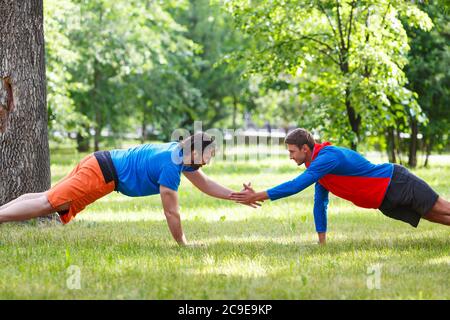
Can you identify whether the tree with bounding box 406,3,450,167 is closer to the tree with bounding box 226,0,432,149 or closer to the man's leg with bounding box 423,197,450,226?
the tree with bounding box 226,0,432,149

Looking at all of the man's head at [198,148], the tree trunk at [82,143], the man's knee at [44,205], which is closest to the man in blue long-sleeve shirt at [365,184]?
the man's head at [198,148]

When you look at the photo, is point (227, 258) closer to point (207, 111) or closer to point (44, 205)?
point (44, 205)

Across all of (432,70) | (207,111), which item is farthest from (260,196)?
(207,111)

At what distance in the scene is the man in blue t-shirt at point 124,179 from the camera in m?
7.68

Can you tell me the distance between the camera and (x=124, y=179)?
7859 millimetres

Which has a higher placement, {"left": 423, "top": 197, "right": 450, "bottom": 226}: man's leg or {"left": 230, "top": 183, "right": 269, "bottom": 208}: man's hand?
{"left": 230, "top": 183, "right": 269, "bottom": 208}: man's hand

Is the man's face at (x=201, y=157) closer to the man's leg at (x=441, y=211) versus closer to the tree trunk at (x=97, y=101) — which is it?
the man's leg at (x=441, y=211)

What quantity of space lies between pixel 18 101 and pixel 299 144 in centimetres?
409

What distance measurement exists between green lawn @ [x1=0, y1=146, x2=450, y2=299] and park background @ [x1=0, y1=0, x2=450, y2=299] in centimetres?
3

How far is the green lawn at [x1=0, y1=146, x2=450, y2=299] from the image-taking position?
5.85 m

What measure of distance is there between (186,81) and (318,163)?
85.8ft

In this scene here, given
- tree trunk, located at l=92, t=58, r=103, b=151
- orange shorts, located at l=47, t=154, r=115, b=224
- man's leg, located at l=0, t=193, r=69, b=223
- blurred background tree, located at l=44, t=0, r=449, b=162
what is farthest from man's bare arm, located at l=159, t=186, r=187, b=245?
tree trunk, located at l=92, t=58, r=103, b=151

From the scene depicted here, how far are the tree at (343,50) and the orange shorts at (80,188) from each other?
11057 mm

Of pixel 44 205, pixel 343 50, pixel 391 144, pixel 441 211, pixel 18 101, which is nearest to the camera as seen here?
pixel 44 205
